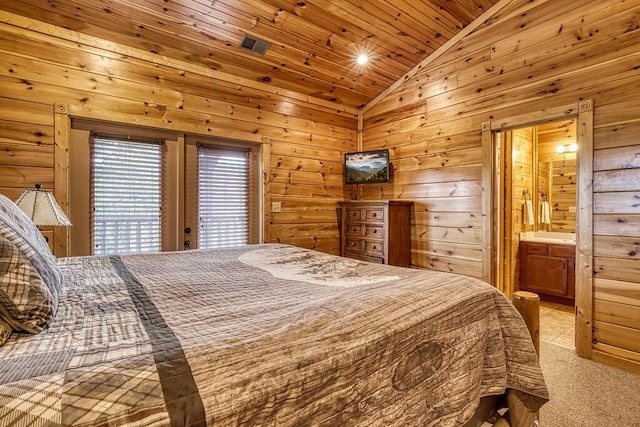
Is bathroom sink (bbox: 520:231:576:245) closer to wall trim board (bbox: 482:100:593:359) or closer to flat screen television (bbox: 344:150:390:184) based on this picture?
wall trim board (bbox: 482:100:593:359)

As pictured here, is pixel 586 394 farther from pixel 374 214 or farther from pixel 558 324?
pixel 374 214

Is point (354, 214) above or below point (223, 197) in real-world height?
below

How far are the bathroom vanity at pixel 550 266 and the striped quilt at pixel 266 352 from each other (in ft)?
10.6

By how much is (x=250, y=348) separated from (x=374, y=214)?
10.3ft

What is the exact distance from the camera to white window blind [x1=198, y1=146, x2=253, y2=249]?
10.9 feet

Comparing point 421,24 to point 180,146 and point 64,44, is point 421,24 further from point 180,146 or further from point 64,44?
point 64,44

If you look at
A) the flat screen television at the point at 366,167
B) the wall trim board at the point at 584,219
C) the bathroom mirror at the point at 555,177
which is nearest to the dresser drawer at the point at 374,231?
the flat screen television at the point at 366,167

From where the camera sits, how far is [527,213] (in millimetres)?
4285

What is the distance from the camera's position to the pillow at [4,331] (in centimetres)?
72

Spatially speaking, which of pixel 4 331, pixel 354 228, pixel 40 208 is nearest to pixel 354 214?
pixel 354 228

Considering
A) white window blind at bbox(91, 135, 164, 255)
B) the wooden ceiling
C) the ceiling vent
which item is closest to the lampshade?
white window blind at bbox(91, 135, 164, 255)

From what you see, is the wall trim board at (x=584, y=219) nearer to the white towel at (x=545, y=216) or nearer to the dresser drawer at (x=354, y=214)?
the dresser drawer at (x=354, y=214)

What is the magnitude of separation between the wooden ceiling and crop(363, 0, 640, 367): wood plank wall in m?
0.45

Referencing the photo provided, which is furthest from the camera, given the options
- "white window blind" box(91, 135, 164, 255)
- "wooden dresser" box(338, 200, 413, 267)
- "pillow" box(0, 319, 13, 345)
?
"wooden dresser" box(338, 200, 413, 267)
